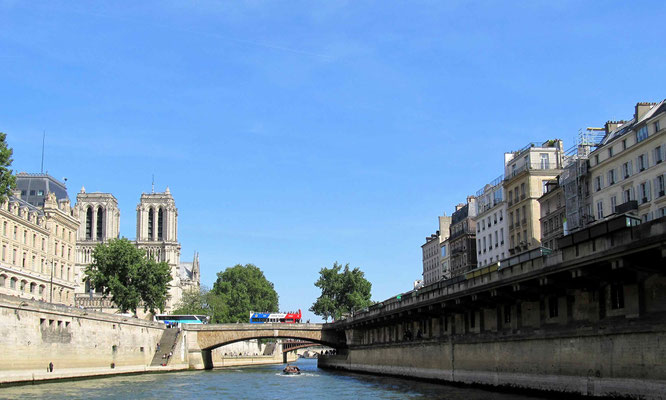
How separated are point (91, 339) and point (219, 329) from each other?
2762cm

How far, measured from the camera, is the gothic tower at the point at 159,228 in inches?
7466

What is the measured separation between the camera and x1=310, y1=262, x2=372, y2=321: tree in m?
150

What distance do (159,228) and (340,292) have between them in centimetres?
6296

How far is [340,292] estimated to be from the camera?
152m

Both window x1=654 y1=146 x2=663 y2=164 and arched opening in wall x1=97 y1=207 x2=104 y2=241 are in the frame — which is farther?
arched opening in wall x1=97 y1=207 x2=104 y2=241

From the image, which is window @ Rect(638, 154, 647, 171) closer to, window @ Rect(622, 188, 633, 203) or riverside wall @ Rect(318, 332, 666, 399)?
window @ Rect(622, 188, 633, 203)

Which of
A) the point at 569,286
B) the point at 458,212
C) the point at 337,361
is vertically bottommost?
the point at 337,361

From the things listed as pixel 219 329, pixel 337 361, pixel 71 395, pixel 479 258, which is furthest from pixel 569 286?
pixel 337 361

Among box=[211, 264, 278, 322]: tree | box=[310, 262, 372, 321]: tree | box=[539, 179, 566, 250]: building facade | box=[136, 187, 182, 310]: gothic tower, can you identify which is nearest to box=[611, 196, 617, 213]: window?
box=[539, 179, 566, 250]: building facade

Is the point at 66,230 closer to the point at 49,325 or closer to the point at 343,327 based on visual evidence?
the point at 343,327

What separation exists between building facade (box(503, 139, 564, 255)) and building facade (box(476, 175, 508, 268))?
230 centimetres

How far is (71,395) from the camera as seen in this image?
43.9 meters

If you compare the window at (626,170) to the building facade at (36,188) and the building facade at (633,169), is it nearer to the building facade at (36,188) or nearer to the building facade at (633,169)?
the building facade at (633,169)

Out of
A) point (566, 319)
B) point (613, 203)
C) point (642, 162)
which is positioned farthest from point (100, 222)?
point (566, 319)
